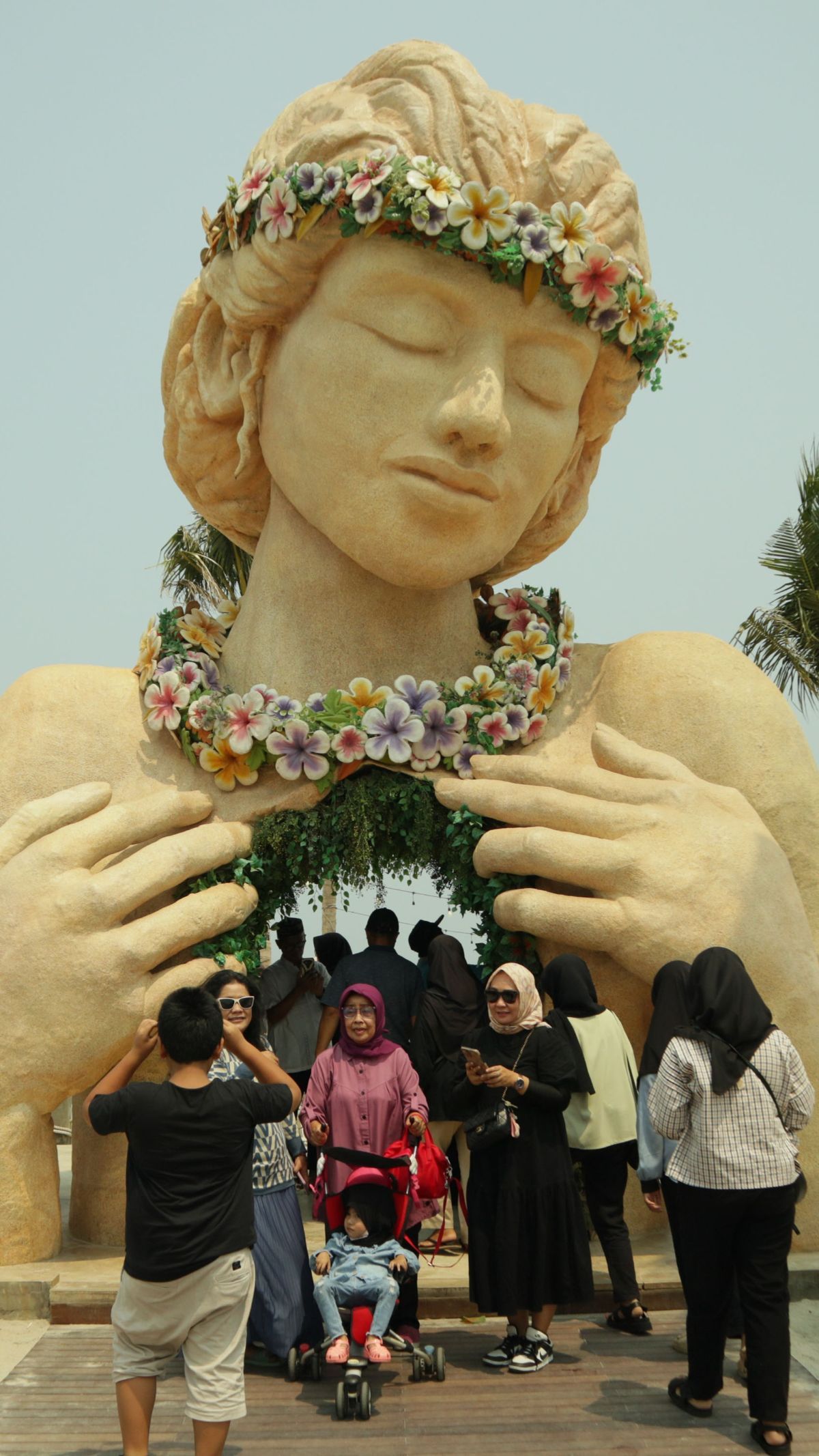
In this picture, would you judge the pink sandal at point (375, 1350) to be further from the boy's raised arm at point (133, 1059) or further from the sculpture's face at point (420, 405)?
the sculpture's face at point (420, 405)

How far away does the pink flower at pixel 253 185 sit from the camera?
6.92 m

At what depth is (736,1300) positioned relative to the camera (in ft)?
17.0

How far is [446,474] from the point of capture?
672cm

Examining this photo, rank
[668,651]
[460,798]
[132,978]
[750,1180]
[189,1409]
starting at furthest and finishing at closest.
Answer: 1. [668,651]
2. [460,798]
3. [132,978]
4. [750,1180]
5. [189,1409]

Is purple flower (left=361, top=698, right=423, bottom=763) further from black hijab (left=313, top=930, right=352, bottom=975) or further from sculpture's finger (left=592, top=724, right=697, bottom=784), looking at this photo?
black hijab (left=313, top=930, right=352, bottom=975)

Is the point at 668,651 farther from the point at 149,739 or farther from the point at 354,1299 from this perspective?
the point at 354,1299

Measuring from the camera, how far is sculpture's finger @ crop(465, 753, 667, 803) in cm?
669

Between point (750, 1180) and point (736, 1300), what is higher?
point (750, 1180)

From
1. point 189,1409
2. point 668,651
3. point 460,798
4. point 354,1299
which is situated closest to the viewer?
point 189,1409

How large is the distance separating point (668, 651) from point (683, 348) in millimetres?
1493

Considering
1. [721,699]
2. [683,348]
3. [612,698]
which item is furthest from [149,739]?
[683,348]

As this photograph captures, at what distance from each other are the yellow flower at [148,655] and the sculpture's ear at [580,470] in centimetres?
173

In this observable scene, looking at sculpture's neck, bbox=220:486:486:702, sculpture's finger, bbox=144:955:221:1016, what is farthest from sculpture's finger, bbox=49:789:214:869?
sculpture's neck, bbox=220:486:486:702

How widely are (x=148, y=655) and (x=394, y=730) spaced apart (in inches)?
52.6
